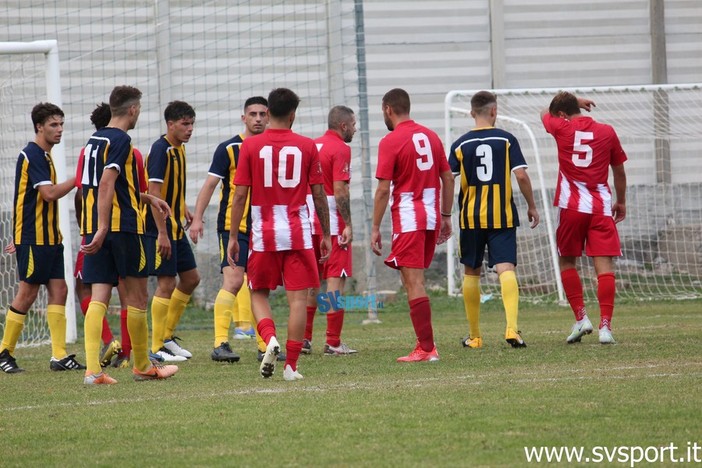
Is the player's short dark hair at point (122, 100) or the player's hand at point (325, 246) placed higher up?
the player's short dark hair at point (122, 100)

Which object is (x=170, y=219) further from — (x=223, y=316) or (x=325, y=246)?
(x=325, y=246)

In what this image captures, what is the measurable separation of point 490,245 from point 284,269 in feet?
8.60

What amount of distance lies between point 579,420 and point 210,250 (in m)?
12.4

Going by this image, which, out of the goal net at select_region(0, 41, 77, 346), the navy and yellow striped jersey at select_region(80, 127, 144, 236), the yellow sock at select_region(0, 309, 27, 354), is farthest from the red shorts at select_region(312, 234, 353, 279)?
the goal net at select_region(0, 41, 77, 346)

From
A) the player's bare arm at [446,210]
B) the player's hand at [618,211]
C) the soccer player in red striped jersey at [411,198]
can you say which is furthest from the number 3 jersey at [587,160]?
the soccer player in red striped jersey at [411,198]

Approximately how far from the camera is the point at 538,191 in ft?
61.2

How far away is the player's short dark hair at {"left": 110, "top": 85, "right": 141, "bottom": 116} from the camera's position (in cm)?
798

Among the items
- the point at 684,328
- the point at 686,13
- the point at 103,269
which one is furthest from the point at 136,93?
the point at 686,13

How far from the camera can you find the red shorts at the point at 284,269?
7.75 m

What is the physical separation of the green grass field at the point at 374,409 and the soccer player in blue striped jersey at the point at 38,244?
0.32 metres

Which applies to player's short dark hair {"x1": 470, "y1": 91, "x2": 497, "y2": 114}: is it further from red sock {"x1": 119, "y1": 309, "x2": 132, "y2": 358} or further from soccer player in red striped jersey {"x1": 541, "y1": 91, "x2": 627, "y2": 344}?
red sock {"x1": 119, "y1": 309, "x2": 132, "y2": 358}

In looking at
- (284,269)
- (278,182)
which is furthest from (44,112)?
(284,269)

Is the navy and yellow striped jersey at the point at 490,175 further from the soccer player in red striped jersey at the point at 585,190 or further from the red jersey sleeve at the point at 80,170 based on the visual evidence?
the red jersey sleeve at the point at 80,170

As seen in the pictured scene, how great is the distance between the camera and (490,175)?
974 cm
